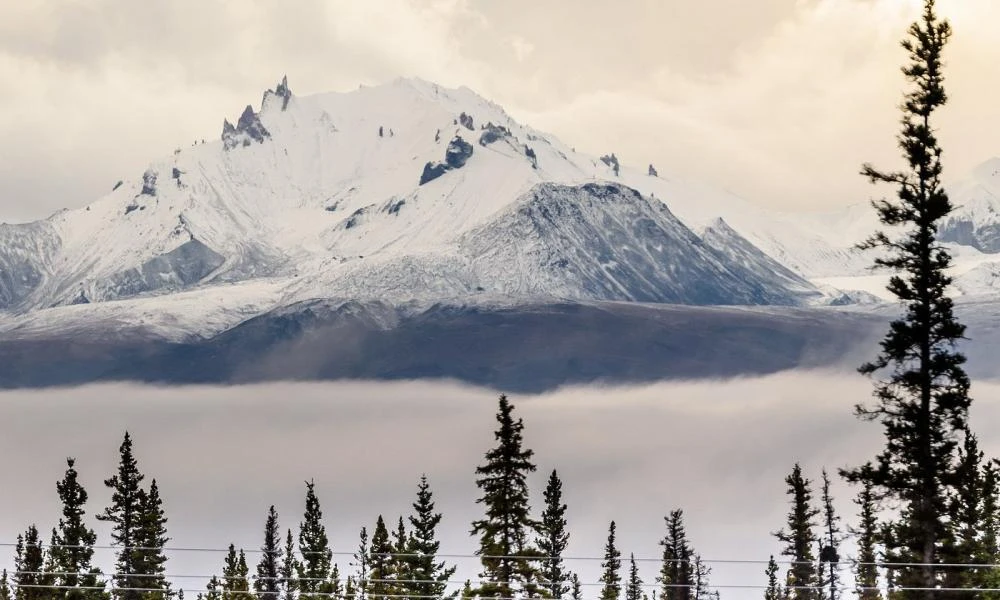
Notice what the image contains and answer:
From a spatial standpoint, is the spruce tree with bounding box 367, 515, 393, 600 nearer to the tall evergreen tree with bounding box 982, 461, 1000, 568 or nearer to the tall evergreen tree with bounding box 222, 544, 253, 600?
the tall evergreen tree with bounding box 222, 544, 253, 600

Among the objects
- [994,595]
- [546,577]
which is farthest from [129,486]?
[994,595]

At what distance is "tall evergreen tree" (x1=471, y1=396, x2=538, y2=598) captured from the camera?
85750 millimetres

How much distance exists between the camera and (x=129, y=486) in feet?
376

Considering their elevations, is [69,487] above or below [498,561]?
above

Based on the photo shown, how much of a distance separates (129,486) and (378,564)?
18.1 m

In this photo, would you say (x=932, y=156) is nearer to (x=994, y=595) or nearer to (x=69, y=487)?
(x=994, y=595)

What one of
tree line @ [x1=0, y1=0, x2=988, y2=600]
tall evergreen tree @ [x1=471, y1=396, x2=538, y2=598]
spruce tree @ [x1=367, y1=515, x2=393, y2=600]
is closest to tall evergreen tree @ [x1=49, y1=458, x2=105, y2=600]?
tree line @ [x1=0, y1=0, x2=988, y2=600]

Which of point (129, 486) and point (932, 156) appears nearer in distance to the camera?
point (932, 156)

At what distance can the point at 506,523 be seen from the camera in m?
86.9

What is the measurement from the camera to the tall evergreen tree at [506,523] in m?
85.8

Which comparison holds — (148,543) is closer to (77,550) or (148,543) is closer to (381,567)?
(381,567)

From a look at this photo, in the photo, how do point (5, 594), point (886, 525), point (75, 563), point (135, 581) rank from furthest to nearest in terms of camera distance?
point (135, 581) < point (5, 594) < point (75, 563) < point (886, 525)

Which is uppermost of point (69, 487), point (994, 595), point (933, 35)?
point (933, 35)

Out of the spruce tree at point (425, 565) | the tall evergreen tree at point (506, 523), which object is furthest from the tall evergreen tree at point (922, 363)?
the spruce tree at point (425, 565)
